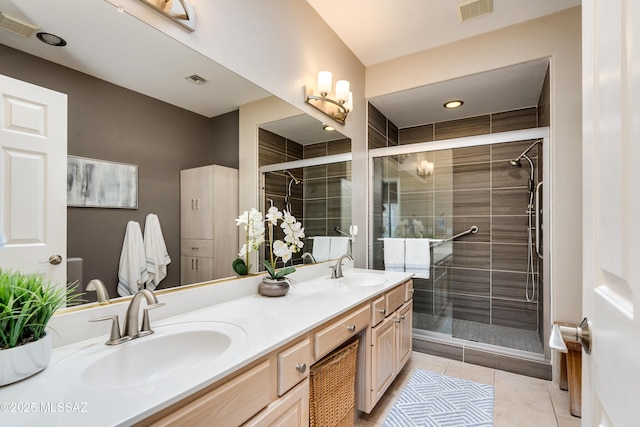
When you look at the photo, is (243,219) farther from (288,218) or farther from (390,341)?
(390,341)

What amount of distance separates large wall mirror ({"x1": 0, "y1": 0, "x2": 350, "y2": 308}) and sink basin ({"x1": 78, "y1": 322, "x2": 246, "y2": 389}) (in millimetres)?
229

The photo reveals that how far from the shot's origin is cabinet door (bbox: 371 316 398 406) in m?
1.73

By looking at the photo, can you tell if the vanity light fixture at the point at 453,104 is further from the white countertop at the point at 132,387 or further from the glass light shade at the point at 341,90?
the white countertop at the point at 132,387

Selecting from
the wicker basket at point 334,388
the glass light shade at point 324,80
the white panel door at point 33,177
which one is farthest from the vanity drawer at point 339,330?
the glass light shade at point 324,80

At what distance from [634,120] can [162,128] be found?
138 cm

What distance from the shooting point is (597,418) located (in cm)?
56

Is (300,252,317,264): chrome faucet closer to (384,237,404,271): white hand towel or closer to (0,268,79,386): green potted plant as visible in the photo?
(384,237,404,271): white hand towel

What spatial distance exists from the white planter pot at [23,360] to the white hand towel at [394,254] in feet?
8.49

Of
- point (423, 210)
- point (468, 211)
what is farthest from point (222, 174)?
point (468, 211)

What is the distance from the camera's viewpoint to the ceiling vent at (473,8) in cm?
207

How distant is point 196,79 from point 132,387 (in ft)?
4.04

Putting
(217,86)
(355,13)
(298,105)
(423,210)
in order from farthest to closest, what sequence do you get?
(423,210)
(355,13)
(298,105)
(217,86)

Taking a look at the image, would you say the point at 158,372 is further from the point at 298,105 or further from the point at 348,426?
the point at 298,105

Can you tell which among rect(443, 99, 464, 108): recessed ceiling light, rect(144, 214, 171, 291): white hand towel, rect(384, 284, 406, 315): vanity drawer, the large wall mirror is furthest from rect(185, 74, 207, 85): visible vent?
rect(443, 99, 464, 108): recessed ceiling light
